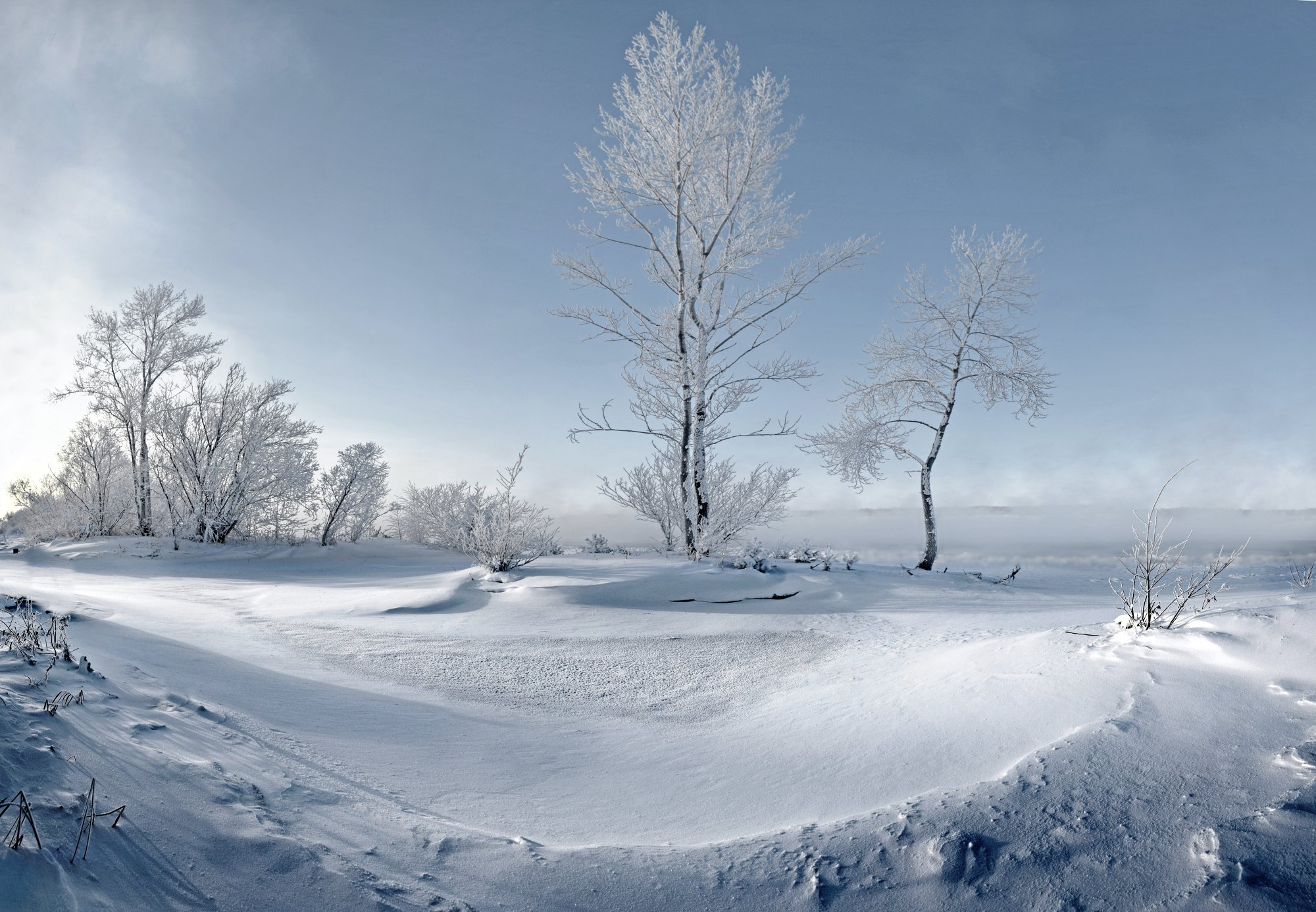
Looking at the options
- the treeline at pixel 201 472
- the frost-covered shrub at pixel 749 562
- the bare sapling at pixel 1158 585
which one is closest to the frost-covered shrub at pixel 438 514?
the treeline at pixel 201 472

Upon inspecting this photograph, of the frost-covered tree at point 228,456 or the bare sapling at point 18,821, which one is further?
the frost-covered tree at point 228,456

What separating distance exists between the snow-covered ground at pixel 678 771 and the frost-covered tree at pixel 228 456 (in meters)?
9.39

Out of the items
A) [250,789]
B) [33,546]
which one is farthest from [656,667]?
[33,546]

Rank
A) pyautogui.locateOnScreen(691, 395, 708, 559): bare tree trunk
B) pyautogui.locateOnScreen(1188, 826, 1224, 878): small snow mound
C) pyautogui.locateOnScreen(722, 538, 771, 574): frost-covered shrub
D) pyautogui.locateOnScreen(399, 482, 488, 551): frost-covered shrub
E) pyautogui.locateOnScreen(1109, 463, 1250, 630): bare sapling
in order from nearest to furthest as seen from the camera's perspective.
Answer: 1. pyautogui.locateOnScreen(1188, 826, 1224, 878): small snow mound
2. pyautogui.locateOnScreen(1109, 463, 1250, 630): bare sapling
3. pyautogui.locateOnScreen(722, 538, 771, 574): frost-covered shrub
4. pyautogui.locateOnScreen(691, 395, 708, 559): bare tree trunk
5. pyautogui.locateOnScreen(399, 482, 488, 551): frost-covered shrub

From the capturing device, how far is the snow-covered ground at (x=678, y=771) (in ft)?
5.70

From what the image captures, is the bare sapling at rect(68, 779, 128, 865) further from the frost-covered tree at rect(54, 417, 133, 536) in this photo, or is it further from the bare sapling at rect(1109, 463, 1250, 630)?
the frost-covered tree at rect(54, 417, 133, 536)

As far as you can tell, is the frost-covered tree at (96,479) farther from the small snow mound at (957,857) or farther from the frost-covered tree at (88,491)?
the small snow mound at (957,857)

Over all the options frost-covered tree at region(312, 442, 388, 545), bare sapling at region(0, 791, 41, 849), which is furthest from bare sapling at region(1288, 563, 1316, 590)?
frost-covered tree at region(312, 442, 388, 545)

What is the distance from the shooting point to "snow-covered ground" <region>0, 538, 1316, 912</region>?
5.70 ft

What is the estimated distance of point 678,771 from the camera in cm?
302

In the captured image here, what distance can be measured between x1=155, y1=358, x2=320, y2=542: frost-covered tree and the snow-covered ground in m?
9.39

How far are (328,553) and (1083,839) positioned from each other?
13.9 metres

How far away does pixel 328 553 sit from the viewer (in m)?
13.3

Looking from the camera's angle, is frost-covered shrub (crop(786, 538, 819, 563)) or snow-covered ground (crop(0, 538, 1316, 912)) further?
frost-covered shrub (crop(786, 538, 819, 563))
